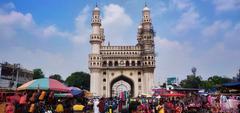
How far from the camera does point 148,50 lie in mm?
63188

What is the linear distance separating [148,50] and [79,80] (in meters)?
31.5

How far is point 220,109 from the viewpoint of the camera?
56.6 ft

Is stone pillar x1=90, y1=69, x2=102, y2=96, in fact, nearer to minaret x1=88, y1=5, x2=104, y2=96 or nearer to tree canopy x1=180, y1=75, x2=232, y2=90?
minaret x1=88, y1=5, x2=104, y2=96

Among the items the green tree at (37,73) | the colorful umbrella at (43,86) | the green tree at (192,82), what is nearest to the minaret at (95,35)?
the green tree at (37,73)

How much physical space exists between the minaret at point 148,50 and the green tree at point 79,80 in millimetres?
28707

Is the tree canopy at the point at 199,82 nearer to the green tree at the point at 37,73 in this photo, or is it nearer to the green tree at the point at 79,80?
the green tree at the point at 79,80

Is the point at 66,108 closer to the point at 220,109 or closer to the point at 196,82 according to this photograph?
the point at 220,109

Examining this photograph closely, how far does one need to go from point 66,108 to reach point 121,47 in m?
51.6

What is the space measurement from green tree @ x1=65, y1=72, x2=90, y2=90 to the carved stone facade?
25497 mm

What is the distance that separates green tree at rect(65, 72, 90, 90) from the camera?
88.3m

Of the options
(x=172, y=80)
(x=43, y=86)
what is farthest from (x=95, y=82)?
(x=43, y=86)

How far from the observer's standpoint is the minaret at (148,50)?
6154 centimetres

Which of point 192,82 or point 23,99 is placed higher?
point 192,82

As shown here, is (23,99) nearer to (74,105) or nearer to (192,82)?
(74,105)
